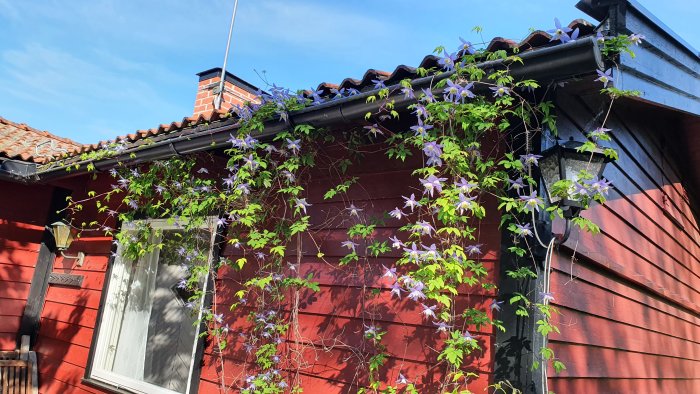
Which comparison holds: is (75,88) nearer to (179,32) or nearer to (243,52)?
(179,32)

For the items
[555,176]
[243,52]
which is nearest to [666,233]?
[555,176]

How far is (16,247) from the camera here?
5488 millimetres

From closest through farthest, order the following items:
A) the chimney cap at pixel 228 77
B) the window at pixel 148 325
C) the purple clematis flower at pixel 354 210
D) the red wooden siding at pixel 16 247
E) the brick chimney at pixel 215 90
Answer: the purple clematis flower at pixel 354 210 → the window at pixel 148 325 → the red wooden siding at pixel 16 247 → the brick chimney at pixel 215 90 → the chimney cap at pixel 228 77

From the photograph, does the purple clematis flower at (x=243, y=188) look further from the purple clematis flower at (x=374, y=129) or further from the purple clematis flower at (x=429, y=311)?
the purple clematis flower at (x=429, y=311)

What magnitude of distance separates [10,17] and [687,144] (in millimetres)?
10565

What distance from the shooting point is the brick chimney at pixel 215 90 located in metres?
6.18

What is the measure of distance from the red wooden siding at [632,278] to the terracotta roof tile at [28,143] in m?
5.24

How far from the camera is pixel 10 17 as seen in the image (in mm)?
8453

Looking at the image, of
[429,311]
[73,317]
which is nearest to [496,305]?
[429,311]

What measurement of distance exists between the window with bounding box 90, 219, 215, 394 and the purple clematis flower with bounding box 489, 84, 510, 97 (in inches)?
118

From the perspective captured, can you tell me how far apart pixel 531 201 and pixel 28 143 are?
628 cm

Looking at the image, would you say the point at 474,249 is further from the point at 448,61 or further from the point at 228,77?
the point at 228,77

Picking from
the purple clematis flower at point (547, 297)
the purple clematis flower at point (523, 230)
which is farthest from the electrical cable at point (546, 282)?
the purple clematis flower at point (523, 230)

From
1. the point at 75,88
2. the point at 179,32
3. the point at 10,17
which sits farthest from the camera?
the point at 75,88
